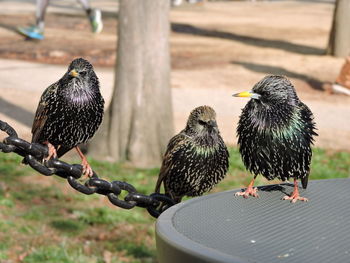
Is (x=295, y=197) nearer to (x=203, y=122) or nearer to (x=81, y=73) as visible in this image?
(x=203, y=122)

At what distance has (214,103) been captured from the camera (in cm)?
1355

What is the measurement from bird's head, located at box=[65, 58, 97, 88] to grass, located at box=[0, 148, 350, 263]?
147 inches

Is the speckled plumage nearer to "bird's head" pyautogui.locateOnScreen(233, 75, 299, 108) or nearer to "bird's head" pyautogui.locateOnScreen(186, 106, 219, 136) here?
"bird's head" pyautogui.locateOnScreen(233, 75, 299, 108)

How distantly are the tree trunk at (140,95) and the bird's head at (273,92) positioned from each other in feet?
21.4

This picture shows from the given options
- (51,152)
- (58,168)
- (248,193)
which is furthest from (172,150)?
(58,168)

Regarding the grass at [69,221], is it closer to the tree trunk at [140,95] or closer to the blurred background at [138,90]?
the blurred background at [138,90]

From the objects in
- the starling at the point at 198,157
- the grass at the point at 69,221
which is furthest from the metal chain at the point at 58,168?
the grass at the point at 69,221

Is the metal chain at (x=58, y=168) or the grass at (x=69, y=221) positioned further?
the grass at (x=69, y=221)

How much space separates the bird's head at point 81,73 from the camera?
10.4 ft

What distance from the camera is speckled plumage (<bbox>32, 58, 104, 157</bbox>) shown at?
3.21 m

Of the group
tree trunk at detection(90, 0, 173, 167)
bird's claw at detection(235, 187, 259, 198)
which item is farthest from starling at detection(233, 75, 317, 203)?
tree trunk at detection(90, 0, 173, 167)

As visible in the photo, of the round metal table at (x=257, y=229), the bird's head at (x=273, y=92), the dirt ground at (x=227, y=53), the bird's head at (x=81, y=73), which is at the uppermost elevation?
the bird's head at (x=81, y=73)

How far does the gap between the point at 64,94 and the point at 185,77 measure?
13.0 metres

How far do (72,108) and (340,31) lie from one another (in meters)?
17.4
